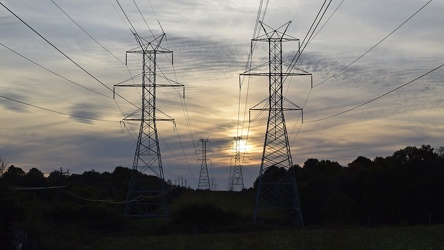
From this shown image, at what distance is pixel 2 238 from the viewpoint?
143 feet

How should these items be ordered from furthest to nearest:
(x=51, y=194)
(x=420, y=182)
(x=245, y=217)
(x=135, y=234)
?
1. (x=51, y=194)
2. (x=420, y=182)
3. (x=245, y=217)
4. (x=135, y=234)

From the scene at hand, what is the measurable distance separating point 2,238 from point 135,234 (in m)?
33.4

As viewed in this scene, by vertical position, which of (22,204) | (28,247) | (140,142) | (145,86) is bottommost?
(28,247)

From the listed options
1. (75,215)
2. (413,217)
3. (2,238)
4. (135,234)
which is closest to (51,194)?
(75,215)

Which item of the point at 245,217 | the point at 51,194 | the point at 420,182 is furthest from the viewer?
the point at 51,194

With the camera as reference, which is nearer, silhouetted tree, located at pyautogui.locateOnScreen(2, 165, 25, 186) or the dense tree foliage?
silhouetted tree, located at pyautogui.locateOnScreen(2, 165, 25, 186)

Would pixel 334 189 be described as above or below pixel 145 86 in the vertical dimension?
below

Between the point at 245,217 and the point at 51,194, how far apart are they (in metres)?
42.8

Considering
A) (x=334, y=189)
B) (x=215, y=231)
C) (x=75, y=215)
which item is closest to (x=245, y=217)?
(x=215, y=231)

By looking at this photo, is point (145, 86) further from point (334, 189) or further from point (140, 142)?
point (334, 189)

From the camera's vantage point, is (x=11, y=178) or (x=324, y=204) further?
(x=324, y=204)

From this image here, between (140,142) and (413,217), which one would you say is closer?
(140,142)

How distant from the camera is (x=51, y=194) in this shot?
111750 mm

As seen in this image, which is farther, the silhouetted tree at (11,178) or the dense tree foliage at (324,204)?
the dense tree foliage at (324,204)
